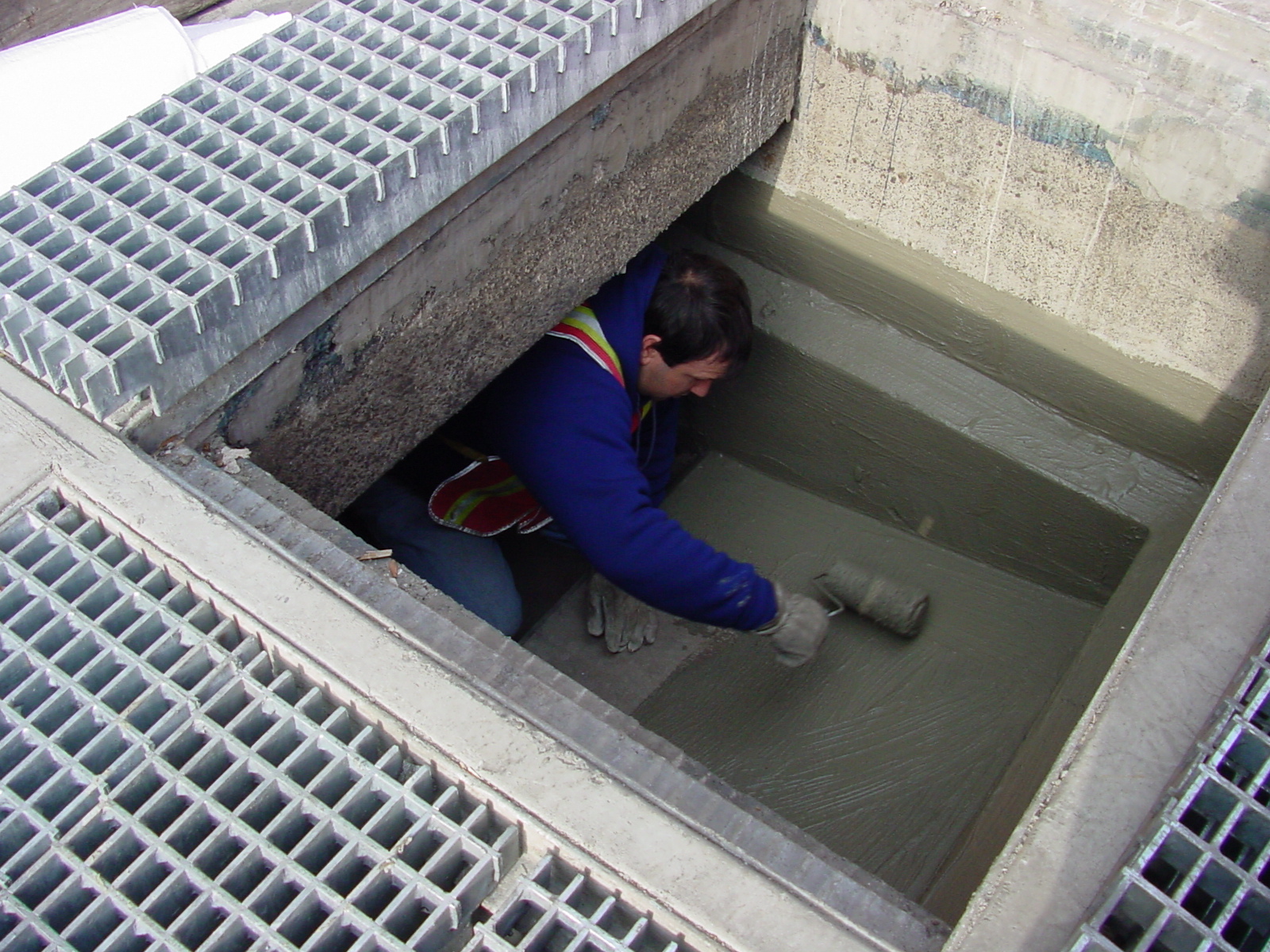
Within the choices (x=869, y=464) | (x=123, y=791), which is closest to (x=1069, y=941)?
(x=123, y=791)

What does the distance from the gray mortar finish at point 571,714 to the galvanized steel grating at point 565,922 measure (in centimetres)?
15

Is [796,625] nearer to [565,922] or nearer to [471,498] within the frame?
[471,498]

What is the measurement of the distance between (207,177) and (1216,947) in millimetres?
2034

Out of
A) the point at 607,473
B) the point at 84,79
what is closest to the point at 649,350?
the point at 607,473

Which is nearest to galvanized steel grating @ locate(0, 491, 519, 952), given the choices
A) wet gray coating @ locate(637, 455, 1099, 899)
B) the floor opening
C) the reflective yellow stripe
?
the reflective yellow stripe

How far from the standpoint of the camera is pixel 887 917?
1.51m

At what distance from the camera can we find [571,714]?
169 cm

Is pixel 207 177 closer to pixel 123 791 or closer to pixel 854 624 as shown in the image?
pixel 123 791

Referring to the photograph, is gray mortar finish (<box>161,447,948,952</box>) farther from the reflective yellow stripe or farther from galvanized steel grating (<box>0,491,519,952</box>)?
the reflective yellow stripe

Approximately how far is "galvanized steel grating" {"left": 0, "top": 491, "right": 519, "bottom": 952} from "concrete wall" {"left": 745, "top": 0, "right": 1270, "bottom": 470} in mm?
2248

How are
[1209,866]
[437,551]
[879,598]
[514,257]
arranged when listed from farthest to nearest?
[879,598] < [437,551] < [514,257] < [1209,866]

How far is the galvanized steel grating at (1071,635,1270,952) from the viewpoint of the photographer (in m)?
1.37

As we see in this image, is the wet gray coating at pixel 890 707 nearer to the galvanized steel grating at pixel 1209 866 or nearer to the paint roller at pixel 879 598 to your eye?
the paint roller at pixel 879 598

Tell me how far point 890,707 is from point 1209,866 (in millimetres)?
1740
